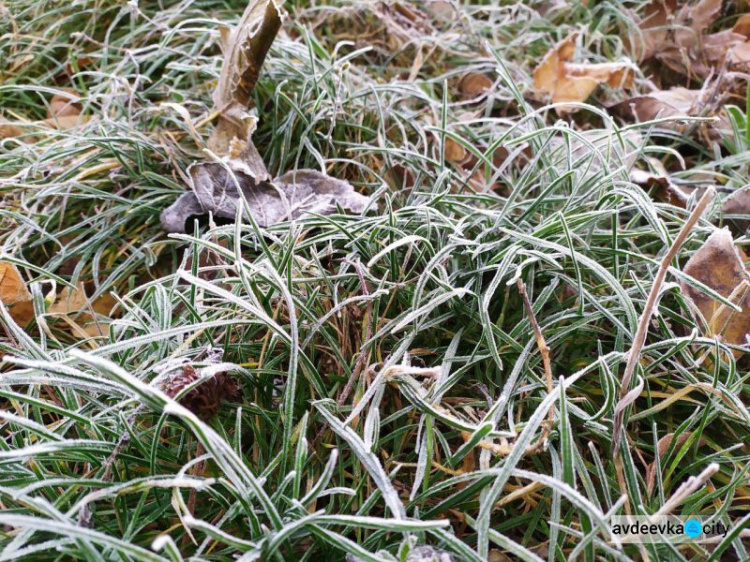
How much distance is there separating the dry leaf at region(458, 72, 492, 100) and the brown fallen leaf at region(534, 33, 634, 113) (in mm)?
148

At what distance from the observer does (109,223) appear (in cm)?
148

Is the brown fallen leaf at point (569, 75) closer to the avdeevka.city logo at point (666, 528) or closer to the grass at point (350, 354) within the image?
the grass at point (350, 354)

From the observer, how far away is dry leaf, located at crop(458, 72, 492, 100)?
1916 millimetres

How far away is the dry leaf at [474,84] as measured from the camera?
192 centimetres

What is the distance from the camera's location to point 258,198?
142 centimetres

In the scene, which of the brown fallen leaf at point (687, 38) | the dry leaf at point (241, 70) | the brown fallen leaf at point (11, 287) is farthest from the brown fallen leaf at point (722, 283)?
the brown fallen leaf at point (11, 287)

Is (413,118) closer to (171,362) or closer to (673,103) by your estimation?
(673,103)

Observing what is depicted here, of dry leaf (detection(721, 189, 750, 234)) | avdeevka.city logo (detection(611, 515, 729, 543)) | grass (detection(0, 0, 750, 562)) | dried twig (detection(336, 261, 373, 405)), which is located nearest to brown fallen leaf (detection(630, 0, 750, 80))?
grass (detection(0, 0, 750, 562))

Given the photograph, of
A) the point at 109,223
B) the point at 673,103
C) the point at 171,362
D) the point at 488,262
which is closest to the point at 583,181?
the point at 488,262

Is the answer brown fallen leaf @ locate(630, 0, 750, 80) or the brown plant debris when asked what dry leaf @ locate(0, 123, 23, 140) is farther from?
brown fallen leaf @ locate(630, 0, 750, 80)

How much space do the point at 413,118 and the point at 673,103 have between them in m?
0.77

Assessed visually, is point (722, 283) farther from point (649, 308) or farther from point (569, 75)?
point (569, 75)

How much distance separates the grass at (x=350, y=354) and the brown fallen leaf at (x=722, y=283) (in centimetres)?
5

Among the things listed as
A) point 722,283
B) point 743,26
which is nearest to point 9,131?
point 722,283
